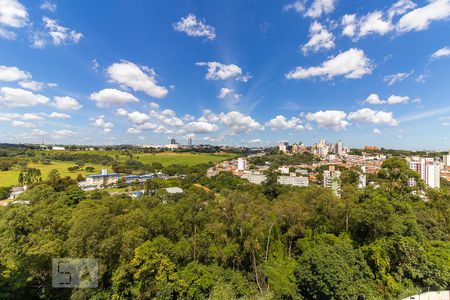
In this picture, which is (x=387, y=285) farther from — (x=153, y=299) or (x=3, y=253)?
(x=3, y=253)

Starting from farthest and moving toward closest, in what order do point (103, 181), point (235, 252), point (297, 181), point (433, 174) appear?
point (297, 181)
point (103, 181)
point (433, 174)
point (235, 252)

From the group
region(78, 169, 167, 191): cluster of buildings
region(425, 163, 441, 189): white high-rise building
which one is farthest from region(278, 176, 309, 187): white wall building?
region(78, 169, 167, 191): cluster of buildings

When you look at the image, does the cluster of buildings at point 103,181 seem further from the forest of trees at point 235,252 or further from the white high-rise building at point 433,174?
the white high-rise building at point 433,174

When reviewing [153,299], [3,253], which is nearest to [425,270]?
[153,299]

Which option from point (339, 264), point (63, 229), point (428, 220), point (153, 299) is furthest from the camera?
point (428, 220)

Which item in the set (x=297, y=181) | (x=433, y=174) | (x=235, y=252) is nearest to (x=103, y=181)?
(x=235, y=252)

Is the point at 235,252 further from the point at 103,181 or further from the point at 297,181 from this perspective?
the point at 297,181

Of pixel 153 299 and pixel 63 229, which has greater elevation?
pixel 63 229

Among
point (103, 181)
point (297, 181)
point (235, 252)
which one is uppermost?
point (235, 252)
